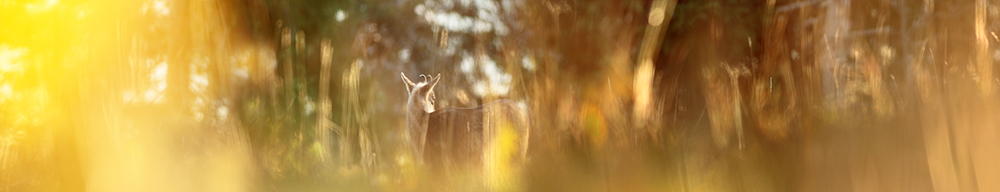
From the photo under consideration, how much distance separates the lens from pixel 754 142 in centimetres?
290

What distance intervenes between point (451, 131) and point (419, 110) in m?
0.19

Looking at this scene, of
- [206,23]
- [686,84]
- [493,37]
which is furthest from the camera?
[686,84]

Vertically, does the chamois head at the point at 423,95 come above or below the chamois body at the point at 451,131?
above

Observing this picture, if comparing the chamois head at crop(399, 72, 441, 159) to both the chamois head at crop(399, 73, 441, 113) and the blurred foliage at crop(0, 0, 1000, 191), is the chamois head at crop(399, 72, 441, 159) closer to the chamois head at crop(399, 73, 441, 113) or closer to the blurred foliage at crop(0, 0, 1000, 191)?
the chamois head at crop(399, 73, 441, 113)

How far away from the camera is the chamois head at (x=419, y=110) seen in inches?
97.0

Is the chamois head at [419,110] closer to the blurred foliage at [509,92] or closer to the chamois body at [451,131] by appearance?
the chamois body at [451,131]

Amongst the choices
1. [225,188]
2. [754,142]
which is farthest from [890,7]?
[225,188]

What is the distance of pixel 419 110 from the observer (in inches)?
96.9

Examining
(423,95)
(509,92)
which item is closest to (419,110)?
(423,95)

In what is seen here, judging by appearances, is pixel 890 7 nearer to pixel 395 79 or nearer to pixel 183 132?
pixel 395 79

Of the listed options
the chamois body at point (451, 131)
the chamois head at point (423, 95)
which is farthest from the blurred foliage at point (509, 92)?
the chamois head at point (423, 95)

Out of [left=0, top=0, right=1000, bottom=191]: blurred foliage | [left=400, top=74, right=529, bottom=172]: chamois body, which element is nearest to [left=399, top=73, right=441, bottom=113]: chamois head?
[left=400, top=74, right=529, bottom=172]: chamois body

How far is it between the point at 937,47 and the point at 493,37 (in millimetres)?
2171

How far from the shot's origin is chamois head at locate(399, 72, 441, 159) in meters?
→ 2.46
